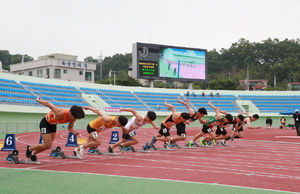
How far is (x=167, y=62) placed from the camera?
46531mm

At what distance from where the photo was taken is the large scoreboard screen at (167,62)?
44188mm

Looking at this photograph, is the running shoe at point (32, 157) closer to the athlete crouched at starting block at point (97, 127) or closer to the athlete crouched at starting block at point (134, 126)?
the athlete crouched at starting block at point (97, 127)

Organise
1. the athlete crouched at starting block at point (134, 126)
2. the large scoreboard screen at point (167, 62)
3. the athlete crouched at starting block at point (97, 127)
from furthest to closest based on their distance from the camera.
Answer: the large scoreboard screen at point (167, 62) → the athlete crouched at starting block at point (134, 126) → the athlete crouched at starting block at point (97, 127)

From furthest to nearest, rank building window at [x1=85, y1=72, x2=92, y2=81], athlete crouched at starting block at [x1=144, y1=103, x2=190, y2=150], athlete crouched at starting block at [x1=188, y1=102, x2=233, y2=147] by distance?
building window at [x1=85, y1=72, x2=92, y2=81] → athlete crouched at starting block at [x1=188, y1=102, x2=233, y2=147] → athlete crouched at starting block at [x1=144, y1=103, x2=190, y2=150]

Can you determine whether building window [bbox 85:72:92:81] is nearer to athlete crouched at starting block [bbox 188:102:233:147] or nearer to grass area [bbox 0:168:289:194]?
athlete crouched at starting block [bbox 188:102:233:147]

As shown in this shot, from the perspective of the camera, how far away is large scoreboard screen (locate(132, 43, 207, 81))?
145 feet

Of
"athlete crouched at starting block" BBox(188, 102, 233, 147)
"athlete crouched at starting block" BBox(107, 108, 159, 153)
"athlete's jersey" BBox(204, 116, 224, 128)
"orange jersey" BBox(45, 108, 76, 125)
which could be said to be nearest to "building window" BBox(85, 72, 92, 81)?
"athlete crouched at starting block" BBox(188, 102, 233, 147)

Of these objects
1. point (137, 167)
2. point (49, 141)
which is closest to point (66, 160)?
point (49, 141)

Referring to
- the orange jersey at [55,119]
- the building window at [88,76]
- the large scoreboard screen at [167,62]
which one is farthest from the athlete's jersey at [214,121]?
the building window at [88,76]

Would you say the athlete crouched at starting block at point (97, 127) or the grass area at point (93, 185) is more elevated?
the athlete crouched at starting block at point (97, 127)

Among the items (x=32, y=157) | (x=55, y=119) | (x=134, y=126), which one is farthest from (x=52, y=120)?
(x=134, y=126)

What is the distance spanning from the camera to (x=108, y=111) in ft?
134

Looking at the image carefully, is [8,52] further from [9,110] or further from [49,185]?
[49,185]

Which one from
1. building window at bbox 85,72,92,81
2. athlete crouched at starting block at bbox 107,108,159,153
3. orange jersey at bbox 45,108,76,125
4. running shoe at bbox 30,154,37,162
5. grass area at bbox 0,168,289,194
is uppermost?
building window at bbox 85,72,92,81
